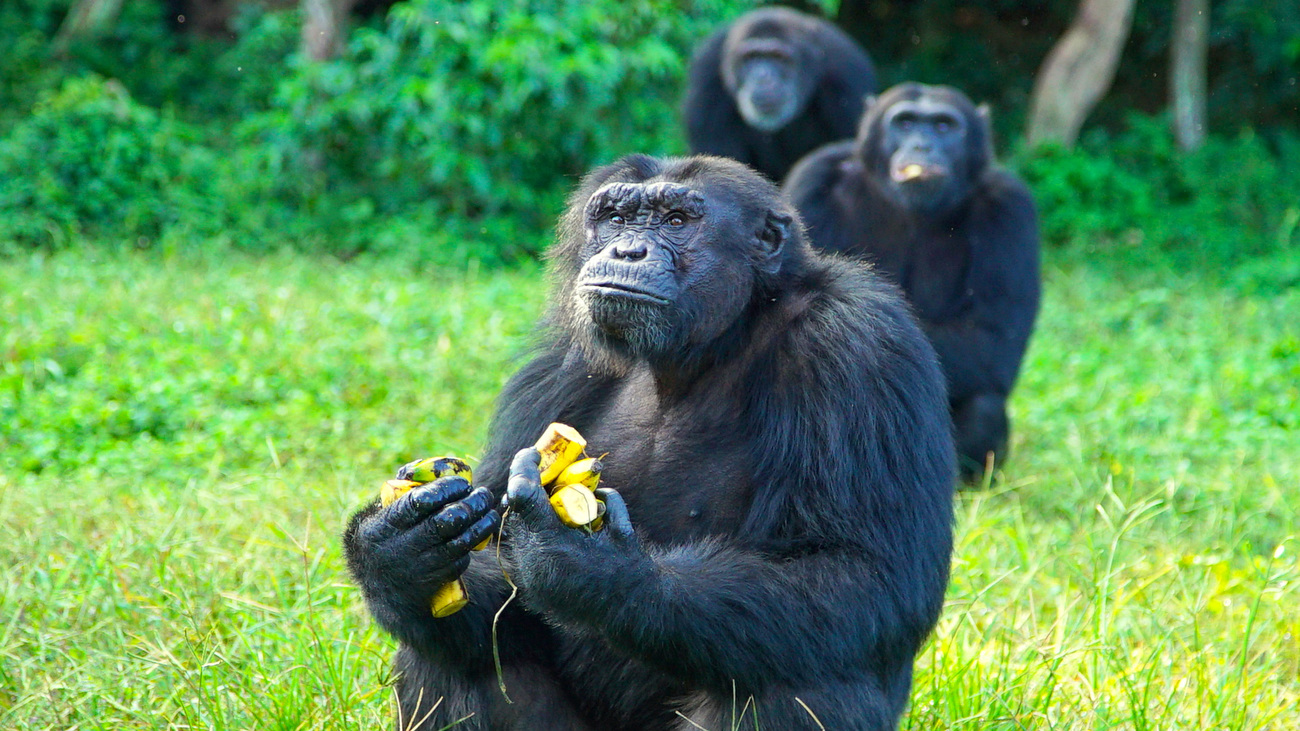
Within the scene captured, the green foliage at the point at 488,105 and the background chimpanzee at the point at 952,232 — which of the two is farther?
the green foliage at the point at 488,105

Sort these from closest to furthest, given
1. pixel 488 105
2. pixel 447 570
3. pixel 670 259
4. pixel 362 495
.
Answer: pixel 447 570, pixel 670 259, pixel 362 495, pixel 488 105

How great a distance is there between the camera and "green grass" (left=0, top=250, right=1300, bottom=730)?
381 cm

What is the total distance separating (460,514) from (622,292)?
0.71 meters

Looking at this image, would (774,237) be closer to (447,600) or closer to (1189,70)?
(447,600)

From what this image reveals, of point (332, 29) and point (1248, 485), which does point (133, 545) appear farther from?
point (332, 29)

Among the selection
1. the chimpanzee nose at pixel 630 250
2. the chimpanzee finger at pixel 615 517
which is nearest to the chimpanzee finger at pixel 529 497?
the chimpanzee finger at pixel 615 517

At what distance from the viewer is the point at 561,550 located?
2963 mm

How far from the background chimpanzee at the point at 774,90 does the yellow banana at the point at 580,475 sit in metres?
6.02

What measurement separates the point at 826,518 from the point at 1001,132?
1353 cm

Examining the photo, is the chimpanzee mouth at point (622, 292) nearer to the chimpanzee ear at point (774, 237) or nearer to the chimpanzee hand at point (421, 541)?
the chimpanzee ear at point (774, 237)

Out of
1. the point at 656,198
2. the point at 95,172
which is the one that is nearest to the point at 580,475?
the point at 656,198

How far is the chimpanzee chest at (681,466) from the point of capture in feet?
11.3

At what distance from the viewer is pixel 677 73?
1159cm

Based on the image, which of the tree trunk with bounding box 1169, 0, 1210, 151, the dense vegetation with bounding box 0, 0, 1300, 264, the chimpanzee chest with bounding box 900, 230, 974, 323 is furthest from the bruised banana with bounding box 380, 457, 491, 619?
the tree trunk with bounding box 1169, 0, 1210, 151
